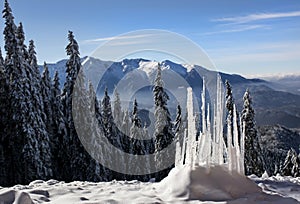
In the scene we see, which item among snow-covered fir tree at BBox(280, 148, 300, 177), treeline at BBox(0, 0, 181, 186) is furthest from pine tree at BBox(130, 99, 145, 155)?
snow-covered fir tree at BBox(280, 148, 300, 177)

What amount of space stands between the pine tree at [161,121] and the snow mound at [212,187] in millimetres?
22223

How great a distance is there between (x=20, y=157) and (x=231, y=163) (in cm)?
2141

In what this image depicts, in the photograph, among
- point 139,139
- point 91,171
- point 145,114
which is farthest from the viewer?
point 145,114

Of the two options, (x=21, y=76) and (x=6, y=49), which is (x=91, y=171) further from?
(x=6, y=49)

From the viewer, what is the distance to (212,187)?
589 centimetres

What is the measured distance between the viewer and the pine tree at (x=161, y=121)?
94.1 ft

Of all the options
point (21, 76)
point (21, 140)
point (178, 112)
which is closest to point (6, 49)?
point (21, 76)

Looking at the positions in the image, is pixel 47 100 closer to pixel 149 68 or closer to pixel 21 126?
pixel 21 126

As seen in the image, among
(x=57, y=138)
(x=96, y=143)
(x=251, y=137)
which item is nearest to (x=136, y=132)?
(x=96, y=143)

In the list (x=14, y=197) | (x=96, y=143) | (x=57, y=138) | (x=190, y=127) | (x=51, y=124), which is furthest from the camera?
(x=51, y=124)

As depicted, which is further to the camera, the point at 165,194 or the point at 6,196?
the point at 165,194

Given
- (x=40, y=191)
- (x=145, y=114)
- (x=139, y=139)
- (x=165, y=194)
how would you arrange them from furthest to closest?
(x=145, y=114), (x=139, y=139), (x=40, y=191), (x=165, y=194)

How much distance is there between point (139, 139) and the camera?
33.8 m

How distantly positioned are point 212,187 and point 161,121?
23.5m
